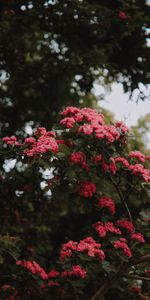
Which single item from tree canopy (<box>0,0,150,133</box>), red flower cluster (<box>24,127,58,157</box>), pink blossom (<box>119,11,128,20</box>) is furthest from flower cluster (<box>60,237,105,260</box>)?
pink blossom (<box>119,11,128,20</box>)

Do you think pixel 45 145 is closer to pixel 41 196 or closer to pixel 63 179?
pixel 63 179

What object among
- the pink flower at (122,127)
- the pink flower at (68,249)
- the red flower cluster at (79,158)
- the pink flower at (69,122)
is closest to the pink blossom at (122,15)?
the pink flower at (122,127)

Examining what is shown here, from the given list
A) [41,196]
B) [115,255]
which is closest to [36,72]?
[41,196]

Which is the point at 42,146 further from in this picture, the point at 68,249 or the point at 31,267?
the point at 31,267

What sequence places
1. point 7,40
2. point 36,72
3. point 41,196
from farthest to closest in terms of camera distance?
point 36,72, point 41,196, point 7,40

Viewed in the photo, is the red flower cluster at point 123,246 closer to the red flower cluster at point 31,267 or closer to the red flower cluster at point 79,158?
the red flower cluster at point 79,158

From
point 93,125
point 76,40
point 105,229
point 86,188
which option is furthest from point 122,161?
point 76,40

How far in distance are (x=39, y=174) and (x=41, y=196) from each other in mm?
594

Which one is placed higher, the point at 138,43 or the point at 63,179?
the point at 138,43

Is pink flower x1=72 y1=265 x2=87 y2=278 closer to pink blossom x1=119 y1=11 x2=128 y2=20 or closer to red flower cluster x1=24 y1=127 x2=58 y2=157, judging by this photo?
red flower cluster x1=24 y1=127 x2=58 y2=157

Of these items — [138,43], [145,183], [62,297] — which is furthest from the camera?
[138,43]

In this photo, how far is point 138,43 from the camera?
736 centimetres

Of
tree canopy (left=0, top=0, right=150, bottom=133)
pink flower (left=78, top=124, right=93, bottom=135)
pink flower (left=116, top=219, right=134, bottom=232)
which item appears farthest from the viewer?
tree canopy (left=0, top=0, right=150, bottom=133)

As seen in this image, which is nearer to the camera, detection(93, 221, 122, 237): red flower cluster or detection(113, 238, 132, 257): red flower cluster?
detection(113, 238, 132, 257): red flower cluster
